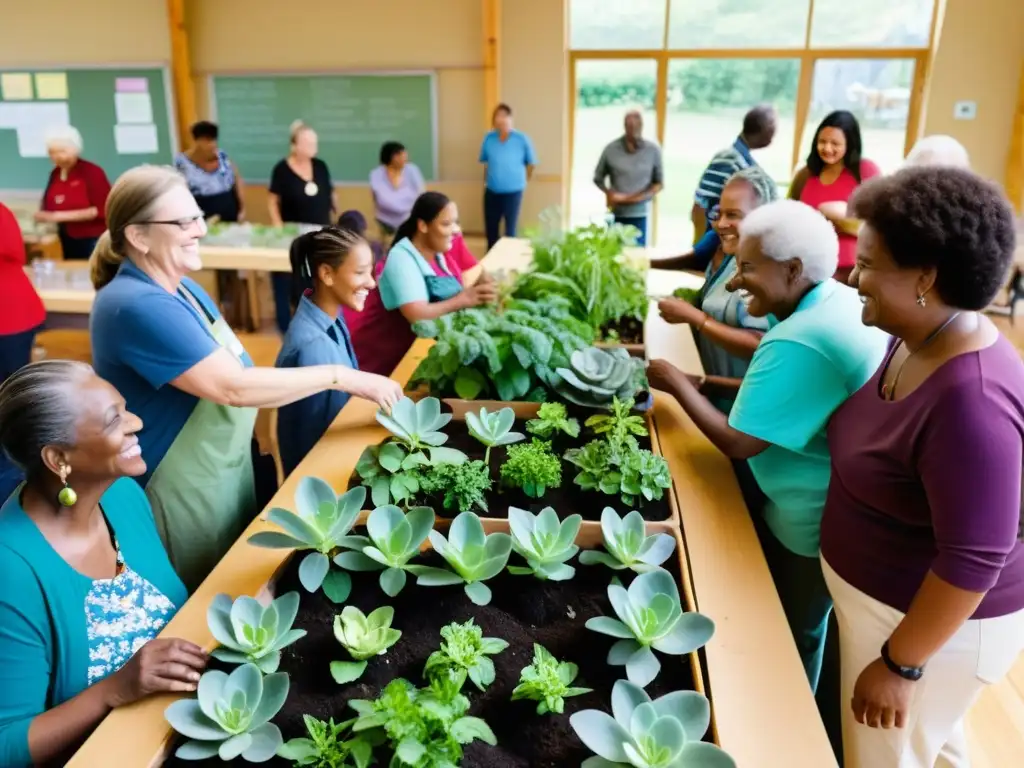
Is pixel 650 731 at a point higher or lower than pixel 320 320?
lower

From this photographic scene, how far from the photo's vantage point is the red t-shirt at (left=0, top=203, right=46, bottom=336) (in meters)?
3.60

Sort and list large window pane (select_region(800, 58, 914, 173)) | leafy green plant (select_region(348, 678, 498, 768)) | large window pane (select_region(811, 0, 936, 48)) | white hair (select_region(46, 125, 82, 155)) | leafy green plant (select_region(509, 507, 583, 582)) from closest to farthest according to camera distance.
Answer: leafy green plant (select_region(348, 678, 498, 768)) < leafy green plant (select_region(509, 507, 583, 582)) < white hair (select_region(46, 125, 82, 155)) < large window pane (select_region(811, 0, 936, 48)) < large window pane (select_region(800, 58, 914, 173))

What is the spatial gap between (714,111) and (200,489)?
21.5 ft

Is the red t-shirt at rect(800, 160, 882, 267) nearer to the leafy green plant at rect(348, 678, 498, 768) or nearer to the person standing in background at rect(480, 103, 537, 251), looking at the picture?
the leafy green plant at rect(348, 678, 498, 768)

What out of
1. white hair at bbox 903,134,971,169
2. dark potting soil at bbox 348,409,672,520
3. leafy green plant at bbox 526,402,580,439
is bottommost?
dark potting soil at bbox 348,409,672,520

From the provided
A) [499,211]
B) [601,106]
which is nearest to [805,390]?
[499,211]

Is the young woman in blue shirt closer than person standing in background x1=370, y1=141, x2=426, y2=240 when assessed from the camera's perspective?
Yes

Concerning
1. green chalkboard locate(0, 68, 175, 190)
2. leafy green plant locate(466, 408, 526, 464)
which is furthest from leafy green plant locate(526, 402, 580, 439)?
green chalkboard locate(0, 68, 175, 190)

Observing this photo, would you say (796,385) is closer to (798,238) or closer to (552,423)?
(798,238)

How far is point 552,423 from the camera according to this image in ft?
6.45

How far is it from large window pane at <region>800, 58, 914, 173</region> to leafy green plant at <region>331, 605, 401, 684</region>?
6.62 m

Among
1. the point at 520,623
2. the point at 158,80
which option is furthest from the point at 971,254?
the point at 158,80

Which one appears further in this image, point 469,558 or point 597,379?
point 597,379

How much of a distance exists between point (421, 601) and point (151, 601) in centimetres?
50
